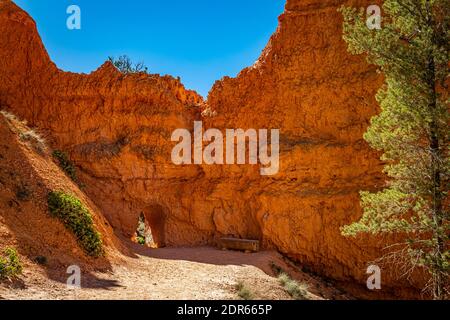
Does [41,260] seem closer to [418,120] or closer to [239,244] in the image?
[239,244]

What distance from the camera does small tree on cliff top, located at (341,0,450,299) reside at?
27.6ft

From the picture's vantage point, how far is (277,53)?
16906 millimetres

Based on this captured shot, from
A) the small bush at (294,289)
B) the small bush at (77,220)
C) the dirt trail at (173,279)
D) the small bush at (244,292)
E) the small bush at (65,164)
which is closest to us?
the dirt trail at (173,279)

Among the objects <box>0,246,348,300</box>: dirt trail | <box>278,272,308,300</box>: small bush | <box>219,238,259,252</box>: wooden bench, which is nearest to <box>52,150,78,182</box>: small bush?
<box>0,246,348,300</box>: dirt trail

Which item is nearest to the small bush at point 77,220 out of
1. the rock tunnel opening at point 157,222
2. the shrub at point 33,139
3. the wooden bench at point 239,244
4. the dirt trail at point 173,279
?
the dirt trail at point 173,279

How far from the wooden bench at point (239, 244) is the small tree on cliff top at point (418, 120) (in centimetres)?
735

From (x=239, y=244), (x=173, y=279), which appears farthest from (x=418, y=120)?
(x=239, y=244)

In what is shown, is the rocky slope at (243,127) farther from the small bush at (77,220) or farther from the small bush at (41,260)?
the small bush at (41,260)

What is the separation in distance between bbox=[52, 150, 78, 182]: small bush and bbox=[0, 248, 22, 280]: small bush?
809 centimetres

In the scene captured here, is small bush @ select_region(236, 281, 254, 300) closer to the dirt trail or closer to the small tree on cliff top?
the dirt trail

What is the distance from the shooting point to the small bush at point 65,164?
54.9 ft

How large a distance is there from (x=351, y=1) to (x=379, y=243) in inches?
390

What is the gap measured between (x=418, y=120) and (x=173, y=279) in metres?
7.89

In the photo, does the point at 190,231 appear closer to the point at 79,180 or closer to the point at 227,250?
the point at 227,250
